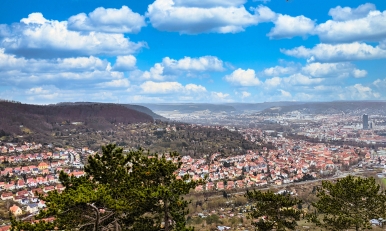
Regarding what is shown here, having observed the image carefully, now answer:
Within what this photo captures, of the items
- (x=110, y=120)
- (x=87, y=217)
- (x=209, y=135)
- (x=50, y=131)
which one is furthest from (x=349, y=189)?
(x=110, y=120)

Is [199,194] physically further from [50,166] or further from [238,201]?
[50,166]

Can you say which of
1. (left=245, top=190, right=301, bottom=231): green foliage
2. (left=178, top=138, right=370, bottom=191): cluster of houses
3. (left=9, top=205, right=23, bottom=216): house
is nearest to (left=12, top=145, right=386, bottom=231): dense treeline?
(left=245, top=190, right=301, bottom=231): green foliage

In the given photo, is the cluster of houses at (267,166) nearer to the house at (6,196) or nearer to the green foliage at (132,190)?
the house at (6,196)

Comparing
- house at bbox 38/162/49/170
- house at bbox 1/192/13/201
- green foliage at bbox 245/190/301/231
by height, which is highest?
green foliage at bbox 245/190/301/231

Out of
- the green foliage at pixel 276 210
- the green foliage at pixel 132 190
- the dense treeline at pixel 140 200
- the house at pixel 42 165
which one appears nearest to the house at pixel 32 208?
the house at pixel 42 165

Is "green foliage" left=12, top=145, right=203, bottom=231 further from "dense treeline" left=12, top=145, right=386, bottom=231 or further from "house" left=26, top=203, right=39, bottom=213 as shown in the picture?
"house" left=26, top=203, right=39, bottom=213
